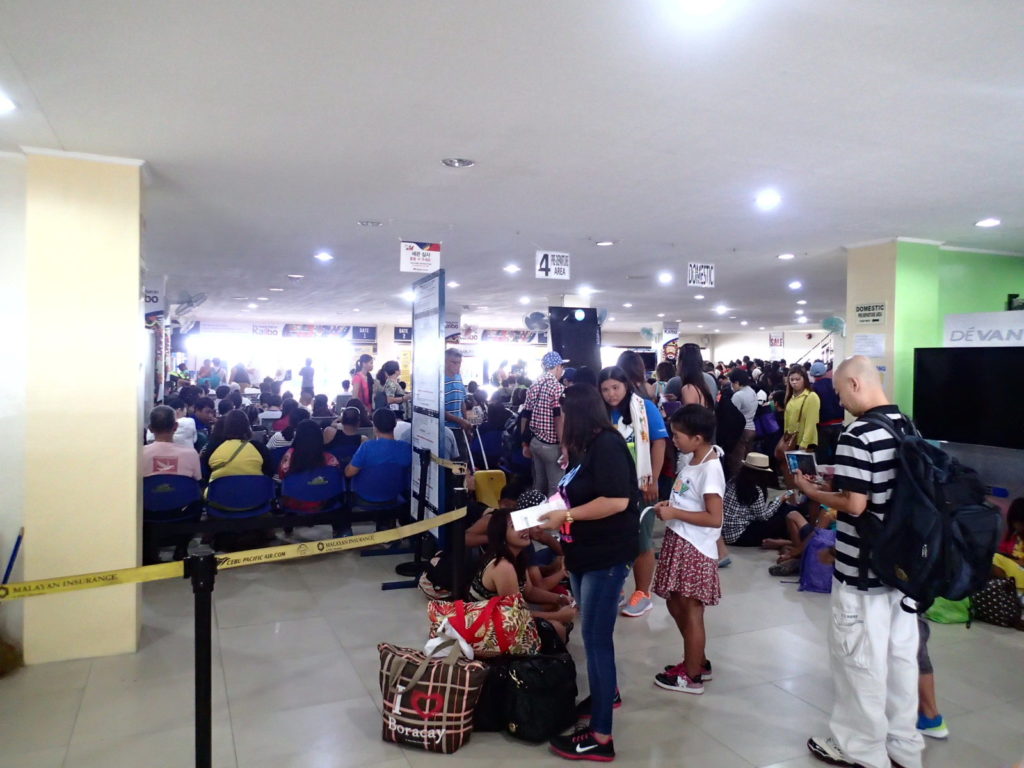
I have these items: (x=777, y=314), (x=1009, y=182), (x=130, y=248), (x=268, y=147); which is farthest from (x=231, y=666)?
(x=777, y=314)

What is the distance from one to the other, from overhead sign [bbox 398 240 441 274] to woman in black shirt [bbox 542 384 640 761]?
3.98 m

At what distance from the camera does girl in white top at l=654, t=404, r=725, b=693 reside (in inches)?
124

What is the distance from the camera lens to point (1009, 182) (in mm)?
4559

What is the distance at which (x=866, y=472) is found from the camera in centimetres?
254

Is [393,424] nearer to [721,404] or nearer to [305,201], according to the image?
[305,201]

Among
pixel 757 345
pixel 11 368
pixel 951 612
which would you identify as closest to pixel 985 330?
pixel 951 612

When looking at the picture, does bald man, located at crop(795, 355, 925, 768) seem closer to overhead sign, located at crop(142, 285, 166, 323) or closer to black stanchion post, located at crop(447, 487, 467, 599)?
black stanchion post, located at crop(447, 487, 467, 599)

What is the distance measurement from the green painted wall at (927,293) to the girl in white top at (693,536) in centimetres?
442

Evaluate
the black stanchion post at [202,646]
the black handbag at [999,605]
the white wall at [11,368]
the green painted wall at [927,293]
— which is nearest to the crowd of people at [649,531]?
the black handbag at [999,605]

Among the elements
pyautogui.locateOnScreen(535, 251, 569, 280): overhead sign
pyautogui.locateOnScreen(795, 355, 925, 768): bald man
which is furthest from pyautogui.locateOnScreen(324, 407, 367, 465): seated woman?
pyautogui.locateOnScreen(795, 355, 925, 768): bald man

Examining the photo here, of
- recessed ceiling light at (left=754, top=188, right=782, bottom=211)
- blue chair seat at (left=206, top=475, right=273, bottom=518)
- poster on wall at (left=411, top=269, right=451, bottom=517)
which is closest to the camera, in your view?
poster on wall at (left=411, top=269, right=451, bottom=517)

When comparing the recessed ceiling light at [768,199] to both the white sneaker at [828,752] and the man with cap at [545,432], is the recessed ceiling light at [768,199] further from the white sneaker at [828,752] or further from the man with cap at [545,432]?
the white sneaker at [828,752]

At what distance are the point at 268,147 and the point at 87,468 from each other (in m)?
2.10

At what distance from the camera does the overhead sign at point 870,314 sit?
6637 mm
